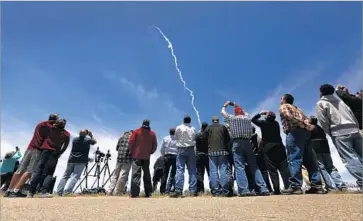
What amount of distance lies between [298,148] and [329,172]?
4.35 ft

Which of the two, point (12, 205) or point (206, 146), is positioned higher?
point (206, 146)

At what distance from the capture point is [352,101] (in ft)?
22.1

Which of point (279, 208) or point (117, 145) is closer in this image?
point (279, 208)

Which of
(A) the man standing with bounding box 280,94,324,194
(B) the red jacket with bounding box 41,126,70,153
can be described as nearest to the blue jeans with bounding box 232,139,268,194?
(A) the man standing with bounding box 280,94,324,194

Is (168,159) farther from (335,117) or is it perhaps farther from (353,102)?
(353,102)

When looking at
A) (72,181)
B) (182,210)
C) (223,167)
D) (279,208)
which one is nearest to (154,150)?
(223,167)

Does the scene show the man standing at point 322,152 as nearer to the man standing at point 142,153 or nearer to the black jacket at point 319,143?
the black jacket at point 319,143

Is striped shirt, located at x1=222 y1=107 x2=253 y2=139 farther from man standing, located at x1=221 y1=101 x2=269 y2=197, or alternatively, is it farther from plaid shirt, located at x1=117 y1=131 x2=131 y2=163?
plaid shirt, located at x1=117 y1=131 x2=131 y2=163

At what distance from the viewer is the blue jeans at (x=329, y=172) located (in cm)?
727

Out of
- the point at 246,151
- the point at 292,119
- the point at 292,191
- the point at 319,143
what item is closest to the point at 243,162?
the point at 246,151

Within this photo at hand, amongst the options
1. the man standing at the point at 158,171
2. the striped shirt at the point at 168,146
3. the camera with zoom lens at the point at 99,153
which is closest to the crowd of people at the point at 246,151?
the striped shirt at the point at 168,146

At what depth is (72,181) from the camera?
927 centimetres

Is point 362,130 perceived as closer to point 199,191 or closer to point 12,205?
point 199,191

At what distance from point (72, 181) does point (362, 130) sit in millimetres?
7716
